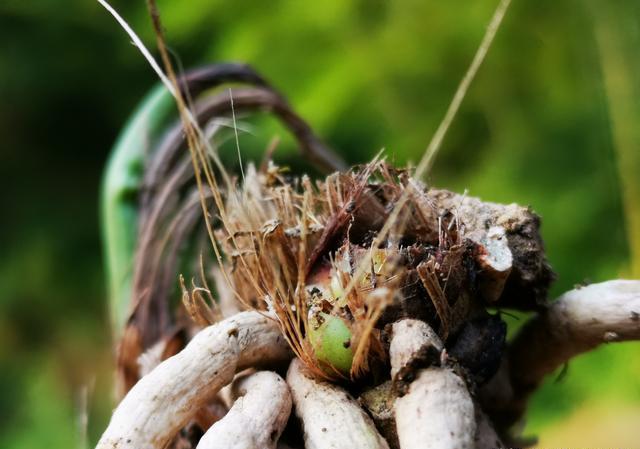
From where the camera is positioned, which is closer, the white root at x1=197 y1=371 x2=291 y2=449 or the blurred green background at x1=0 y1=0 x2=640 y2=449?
the white root at x1=197 y1=371 x2=291 y2=449

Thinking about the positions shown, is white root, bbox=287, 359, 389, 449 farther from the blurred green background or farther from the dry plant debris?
the blurred green background

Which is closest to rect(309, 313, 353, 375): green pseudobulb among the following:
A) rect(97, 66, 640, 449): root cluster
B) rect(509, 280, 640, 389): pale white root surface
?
rect(97, 66, 640, 449): root cluster

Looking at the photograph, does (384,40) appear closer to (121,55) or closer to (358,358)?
(121,55)

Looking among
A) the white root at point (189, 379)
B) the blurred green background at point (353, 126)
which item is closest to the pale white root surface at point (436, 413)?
the white root at point (189, 379)

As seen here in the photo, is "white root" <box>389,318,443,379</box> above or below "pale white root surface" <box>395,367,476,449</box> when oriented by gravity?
above

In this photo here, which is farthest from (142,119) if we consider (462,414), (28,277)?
(28,277)

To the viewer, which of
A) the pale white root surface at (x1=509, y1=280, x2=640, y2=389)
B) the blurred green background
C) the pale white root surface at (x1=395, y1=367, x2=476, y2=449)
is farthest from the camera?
the blurred green background

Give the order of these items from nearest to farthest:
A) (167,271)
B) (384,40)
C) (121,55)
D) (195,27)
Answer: (167,271)
(384,40)
(195,27)
(121,55)

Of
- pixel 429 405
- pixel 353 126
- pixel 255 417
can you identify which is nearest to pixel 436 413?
pixel 429 405
